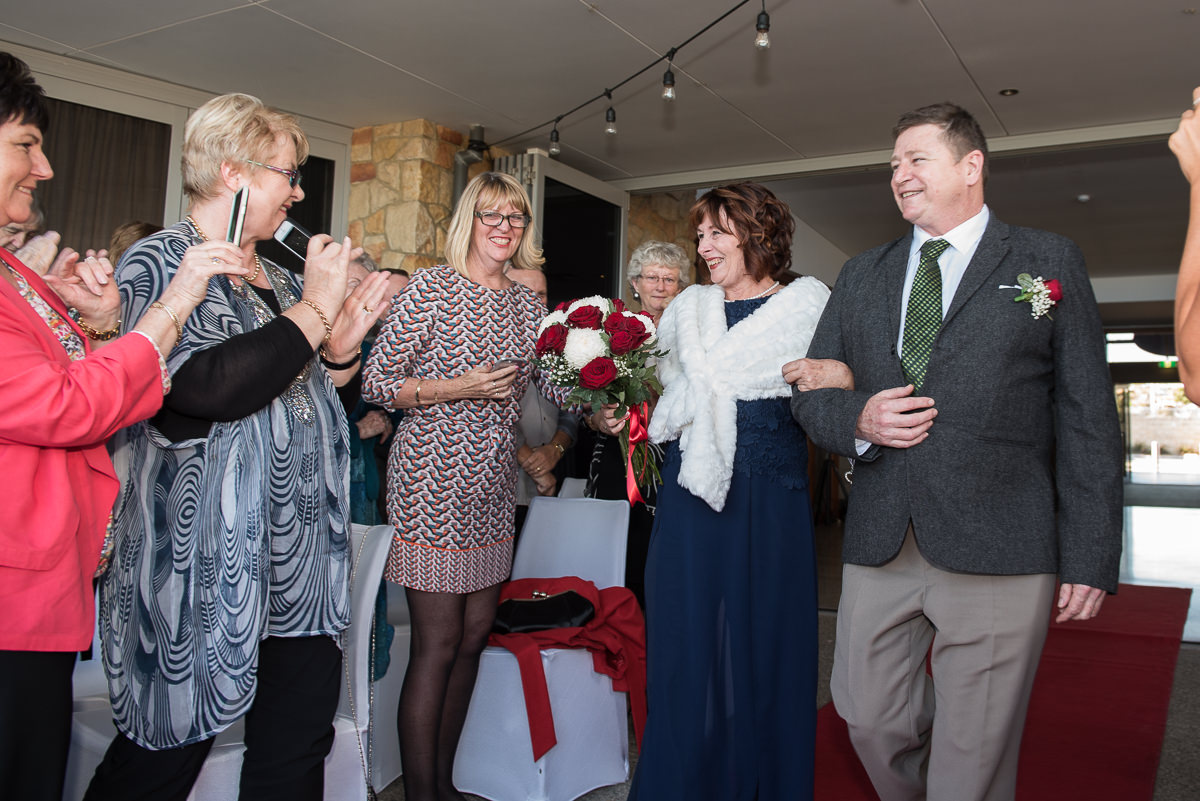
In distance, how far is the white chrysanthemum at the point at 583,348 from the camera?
2.42 m

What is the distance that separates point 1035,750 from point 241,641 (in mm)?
2831

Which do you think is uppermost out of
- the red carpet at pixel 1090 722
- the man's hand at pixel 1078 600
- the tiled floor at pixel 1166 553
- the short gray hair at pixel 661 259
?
the short gray hair at pixel 661 259

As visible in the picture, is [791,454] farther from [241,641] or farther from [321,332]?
[241,641]

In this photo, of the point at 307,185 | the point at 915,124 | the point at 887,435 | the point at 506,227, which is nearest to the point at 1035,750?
the point at 887,435

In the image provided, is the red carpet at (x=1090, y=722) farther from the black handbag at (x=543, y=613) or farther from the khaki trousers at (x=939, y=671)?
the black handbag at (x=543, y=613)

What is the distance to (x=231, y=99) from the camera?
1.79m

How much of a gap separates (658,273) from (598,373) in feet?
5.46

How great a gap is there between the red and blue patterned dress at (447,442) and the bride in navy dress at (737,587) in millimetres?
507

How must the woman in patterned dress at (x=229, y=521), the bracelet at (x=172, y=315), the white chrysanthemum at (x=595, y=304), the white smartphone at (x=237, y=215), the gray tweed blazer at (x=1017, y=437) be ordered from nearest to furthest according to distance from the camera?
the bracelet at (x=172, y=315), the woman in patterned dress at (x=229, y=521), the white smartphone at (x=237, y=215), the gray tweed blazer at (x=1017, y=437), the white chrysanthemum at (x=595, y=304)

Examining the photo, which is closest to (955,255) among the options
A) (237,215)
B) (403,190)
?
(237,215)

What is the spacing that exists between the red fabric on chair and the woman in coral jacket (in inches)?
59.7

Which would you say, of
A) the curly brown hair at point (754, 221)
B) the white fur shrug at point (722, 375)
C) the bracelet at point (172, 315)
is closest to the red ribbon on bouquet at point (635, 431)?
the white fur shrug at point (722, 375)

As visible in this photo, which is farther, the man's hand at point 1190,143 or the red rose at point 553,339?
the red rose at point 553,339

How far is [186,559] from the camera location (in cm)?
164
